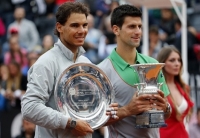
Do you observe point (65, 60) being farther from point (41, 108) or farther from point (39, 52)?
point (39, 52)

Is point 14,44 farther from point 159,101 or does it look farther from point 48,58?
point 48,58

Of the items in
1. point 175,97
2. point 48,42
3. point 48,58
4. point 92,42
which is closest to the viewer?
point 48,58

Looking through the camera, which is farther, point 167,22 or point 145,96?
point 167,22

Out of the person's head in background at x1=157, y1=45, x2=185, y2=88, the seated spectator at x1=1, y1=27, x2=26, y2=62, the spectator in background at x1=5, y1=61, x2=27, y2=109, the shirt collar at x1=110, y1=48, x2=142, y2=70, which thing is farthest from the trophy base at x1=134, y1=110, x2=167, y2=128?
the seated spectator at x1=1, y1=27, x2=26, y2=62

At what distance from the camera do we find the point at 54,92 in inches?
195

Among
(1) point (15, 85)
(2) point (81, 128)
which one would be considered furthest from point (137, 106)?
(1) point (15, 85)

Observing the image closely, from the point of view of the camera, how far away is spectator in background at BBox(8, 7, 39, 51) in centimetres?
1422

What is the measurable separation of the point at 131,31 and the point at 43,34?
9284 millimetres

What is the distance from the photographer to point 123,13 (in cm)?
575

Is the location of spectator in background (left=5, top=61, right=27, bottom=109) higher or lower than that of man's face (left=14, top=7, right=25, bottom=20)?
lower

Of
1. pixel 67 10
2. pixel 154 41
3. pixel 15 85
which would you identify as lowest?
pixel 15 85

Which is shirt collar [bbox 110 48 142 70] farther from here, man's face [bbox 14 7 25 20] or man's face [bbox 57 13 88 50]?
man's face [bbox 14 7 25 20]

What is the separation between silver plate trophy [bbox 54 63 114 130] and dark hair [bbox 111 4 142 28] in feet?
2.50

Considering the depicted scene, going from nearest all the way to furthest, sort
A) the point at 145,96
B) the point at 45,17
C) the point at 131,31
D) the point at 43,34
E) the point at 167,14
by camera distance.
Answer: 1. the point at 145,96
2. the point at 131,31
3. the point at 167,14
4. the point at 43,34
5. the point at 45,17
